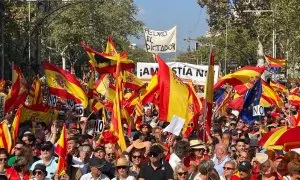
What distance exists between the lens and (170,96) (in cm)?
1387

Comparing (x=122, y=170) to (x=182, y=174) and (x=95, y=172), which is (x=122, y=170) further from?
(x=182, y=174)

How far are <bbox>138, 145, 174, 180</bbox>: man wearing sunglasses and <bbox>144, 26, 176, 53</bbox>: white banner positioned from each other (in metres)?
20.3

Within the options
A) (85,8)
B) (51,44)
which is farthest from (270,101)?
(51,44)

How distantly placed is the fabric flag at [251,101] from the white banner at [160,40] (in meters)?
13.7

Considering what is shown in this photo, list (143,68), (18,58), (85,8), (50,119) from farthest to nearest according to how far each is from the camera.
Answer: (85,8), (18,58), (143,68), (50,119)

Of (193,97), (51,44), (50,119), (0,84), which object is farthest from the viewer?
(51,44)

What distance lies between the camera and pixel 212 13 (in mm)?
57281

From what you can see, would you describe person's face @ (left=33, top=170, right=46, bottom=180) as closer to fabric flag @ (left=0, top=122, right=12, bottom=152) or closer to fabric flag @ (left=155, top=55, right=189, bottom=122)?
fabric flag @ (left=0, top=122, right=12, bottom=152)

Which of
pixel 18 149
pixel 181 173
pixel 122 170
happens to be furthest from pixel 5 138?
pixel 181 173

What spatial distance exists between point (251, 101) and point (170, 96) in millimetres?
3304

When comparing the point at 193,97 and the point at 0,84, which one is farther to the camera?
the point at 0,84

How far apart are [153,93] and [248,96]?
1818 millimetres

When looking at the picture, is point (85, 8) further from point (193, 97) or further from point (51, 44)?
point (193, 97)

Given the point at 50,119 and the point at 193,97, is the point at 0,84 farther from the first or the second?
the point at 193,97
